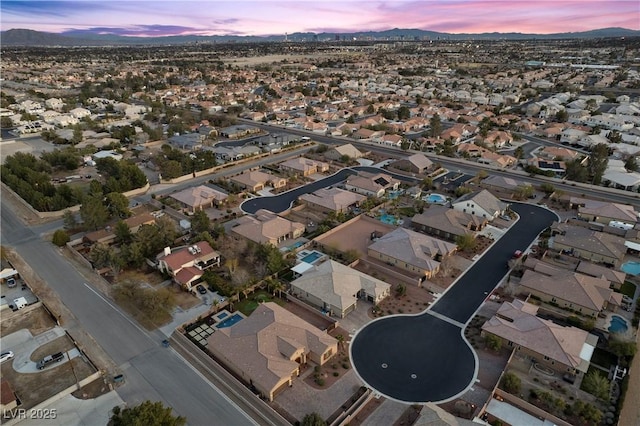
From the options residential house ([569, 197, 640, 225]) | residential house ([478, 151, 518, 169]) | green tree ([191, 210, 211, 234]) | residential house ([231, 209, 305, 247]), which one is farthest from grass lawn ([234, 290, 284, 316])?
residential house ([478, 151, 518, 169])

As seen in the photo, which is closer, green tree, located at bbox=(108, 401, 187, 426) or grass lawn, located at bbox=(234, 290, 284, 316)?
green tree, located at bbox=(108, 401, 187, 426)

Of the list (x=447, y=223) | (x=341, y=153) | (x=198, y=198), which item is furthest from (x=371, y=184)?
(x=198, y=198)

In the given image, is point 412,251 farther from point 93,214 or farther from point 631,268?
point 93,214

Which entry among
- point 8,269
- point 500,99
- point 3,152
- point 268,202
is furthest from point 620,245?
point 3,152

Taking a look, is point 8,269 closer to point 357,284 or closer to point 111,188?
point 111,188

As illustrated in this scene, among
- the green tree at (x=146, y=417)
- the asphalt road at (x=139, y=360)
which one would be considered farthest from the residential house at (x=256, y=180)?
the green tree at (x=146, y=417)

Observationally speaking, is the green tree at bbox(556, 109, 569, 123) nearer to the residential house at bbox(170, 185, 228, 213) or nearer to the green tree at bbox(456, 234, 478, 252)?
the green tree at bbox(456, 234, 478, 252)
